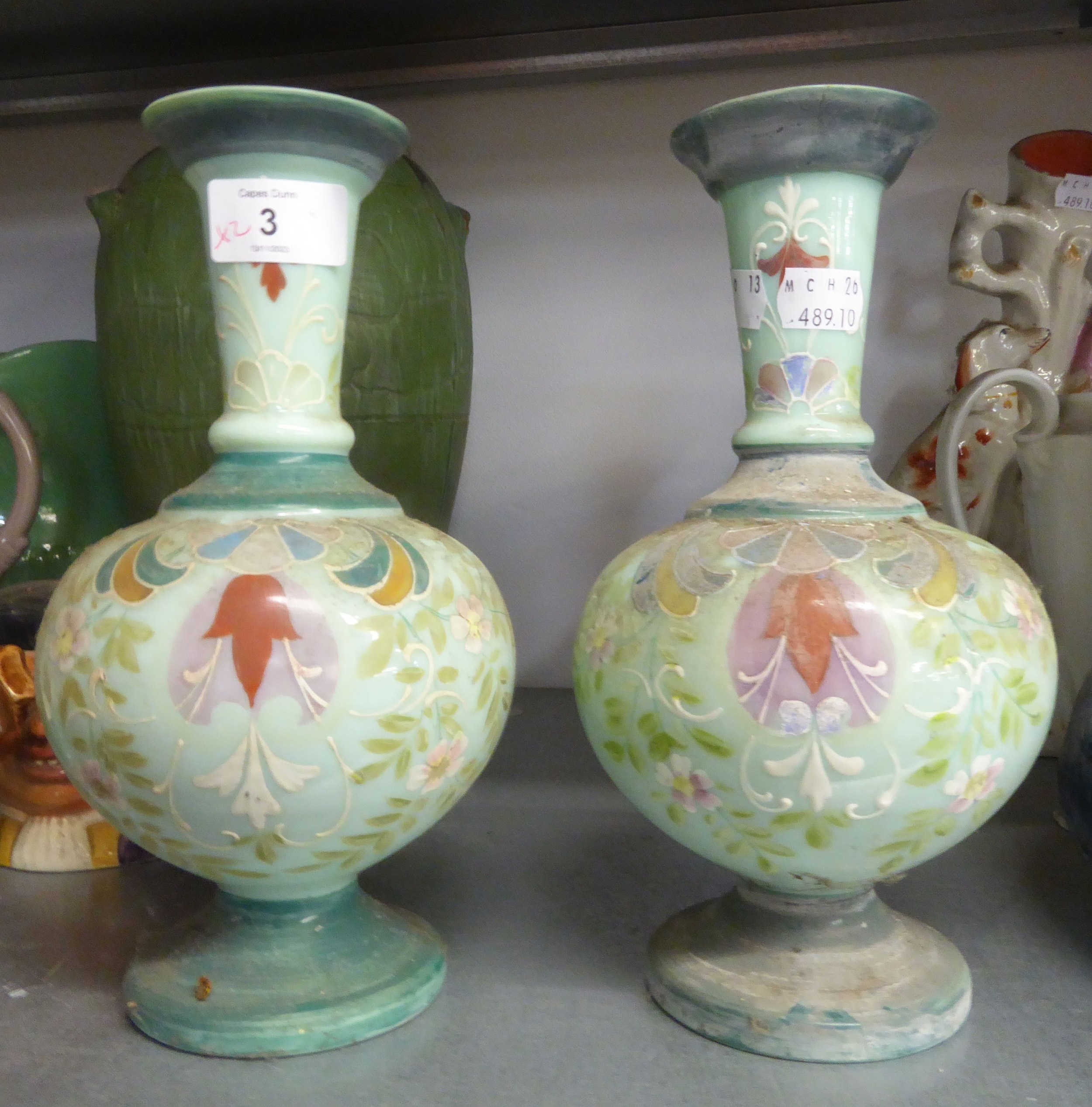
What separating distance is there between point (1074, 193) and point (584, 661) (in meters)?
0.57

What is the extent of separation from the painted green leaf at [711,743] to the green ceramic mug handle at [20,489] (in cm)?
45

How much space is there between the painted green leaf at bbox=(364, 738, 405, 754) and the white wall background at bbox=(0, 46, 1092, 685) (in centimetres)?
56

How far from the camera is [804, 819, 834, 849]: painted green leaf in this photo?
0.44m

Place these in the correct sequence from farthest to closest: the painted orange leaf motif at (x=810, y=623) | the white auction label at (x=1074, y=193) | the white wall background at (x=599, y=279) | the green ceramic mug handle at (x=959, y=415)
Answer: the white wall background at (x=599, y=279) → the white auction label at (x=1074, y=193) → the green ceramic mug handle at (x=959, y=415) → the painted orange leaf motif at (x=810, y=623)

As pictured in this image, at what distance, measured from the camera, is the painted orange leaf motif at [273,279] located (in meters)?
0.49

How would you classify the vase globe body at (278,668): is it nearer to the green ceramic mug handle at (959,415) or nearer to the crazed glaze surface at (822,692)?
the crazed glaze surface at (822,692)

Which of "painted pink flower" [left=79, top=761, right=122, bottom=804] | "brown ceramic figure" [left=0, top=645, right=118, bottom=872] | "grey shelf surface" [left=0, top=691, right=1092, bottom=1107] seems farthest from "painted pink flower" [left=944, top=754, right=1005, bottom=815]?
"brown ceramic figure" [left=0, top=645, right=118, bottom=872]

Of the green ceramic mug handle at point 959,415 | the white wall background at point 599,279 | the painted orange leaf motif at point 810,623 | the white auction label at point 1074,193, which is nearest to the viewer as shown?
the painted orange leaf motif at point 810,623

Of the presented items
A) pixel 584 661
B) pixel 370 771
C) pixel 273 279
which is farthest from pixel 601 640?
A: pixel 273 279

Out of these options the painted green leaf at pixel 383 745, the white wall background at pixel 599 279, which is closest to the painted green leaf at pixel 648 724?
the painted green leaf at pixel 383 745

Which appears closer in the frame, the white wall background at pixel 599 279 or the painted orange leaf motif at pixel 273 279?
the painted orange leaf motif at pixel 273 279

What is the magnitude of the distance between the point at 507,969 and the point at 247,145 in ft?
1.34

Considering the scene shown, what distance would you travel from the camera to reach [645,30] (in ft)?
2.89

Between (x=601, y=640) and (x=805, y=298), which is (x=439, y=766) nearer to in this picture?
(x=601, y=640)
